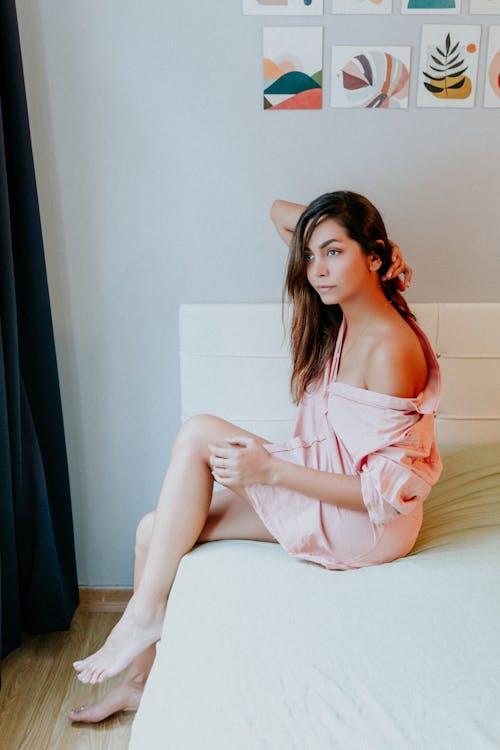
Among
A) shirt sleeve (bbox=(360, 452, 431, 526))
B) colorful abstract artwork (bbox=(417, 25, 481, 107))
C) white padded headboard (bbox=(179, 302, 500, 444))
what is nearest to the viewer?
shirt sleeve (bbox=(360, 452, 431, 526))

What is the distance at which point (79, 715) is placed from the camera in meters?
1.79

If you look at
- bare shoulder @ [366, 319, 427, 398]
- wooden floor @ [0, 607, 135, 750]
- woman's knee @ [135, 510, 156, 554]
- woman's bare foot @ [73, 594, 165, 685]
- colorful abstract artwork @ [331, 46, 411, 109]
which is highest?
colorful abstract artwork @ [331, 46, 411, 109]

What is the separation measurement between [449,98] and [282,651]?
154cm

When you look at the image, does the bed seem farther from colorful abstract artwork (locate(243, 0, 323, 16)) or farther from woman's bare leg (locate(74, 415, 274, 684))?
colorful abstract artwork (locate(243, 0, 323, 16))

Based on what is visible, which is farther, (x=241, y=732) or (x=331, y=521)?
(x=331, y=521)

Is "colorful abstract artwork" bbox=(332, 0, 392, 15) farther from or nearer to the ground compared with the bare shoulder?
farther from the ground

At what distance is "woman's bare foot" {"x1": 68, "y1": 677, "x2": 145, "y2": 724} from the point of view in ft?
5.86

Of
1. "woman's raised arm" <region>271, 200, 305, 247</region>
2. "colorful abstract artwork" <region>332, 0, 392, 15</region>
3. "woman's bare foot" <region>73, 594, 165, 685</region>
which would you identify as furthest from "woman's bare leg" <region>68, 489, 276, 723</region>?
"colorful abstract artwork" <region>332, 0, 392, 15</region>

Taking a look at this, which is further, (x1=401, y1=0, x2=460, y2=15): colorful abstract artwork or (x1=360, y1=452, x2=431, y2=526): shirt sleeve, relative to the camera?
(x1=401, y1=0, x2=460, y2=15): colorful abstract artwork

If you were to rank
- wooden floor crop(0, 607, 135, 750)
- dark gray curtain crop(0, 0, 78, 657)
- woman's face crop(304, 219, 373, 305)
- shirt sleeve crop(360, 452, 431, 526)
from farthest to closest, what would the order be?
dark gray curtain crop(0, 0, 78, 657) < wooden floor crop(0, 607, 135, 750) < woman's face crop(304, 219, 373, 305) < shirt sleeve crop(360, 452, 431, 526)

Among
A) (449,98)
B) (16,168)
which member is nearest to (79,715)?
(16,168)

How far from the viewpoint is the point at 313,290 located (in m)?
Answer: 1.79

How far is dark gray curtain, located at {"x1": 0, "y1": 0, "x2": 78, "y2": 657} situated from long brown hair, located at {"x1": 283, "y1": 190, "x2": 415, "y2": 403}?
715 mm

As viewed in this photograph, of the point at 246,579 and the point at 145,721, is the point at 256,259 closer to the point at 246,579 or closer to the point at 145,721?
the point at 246,579
